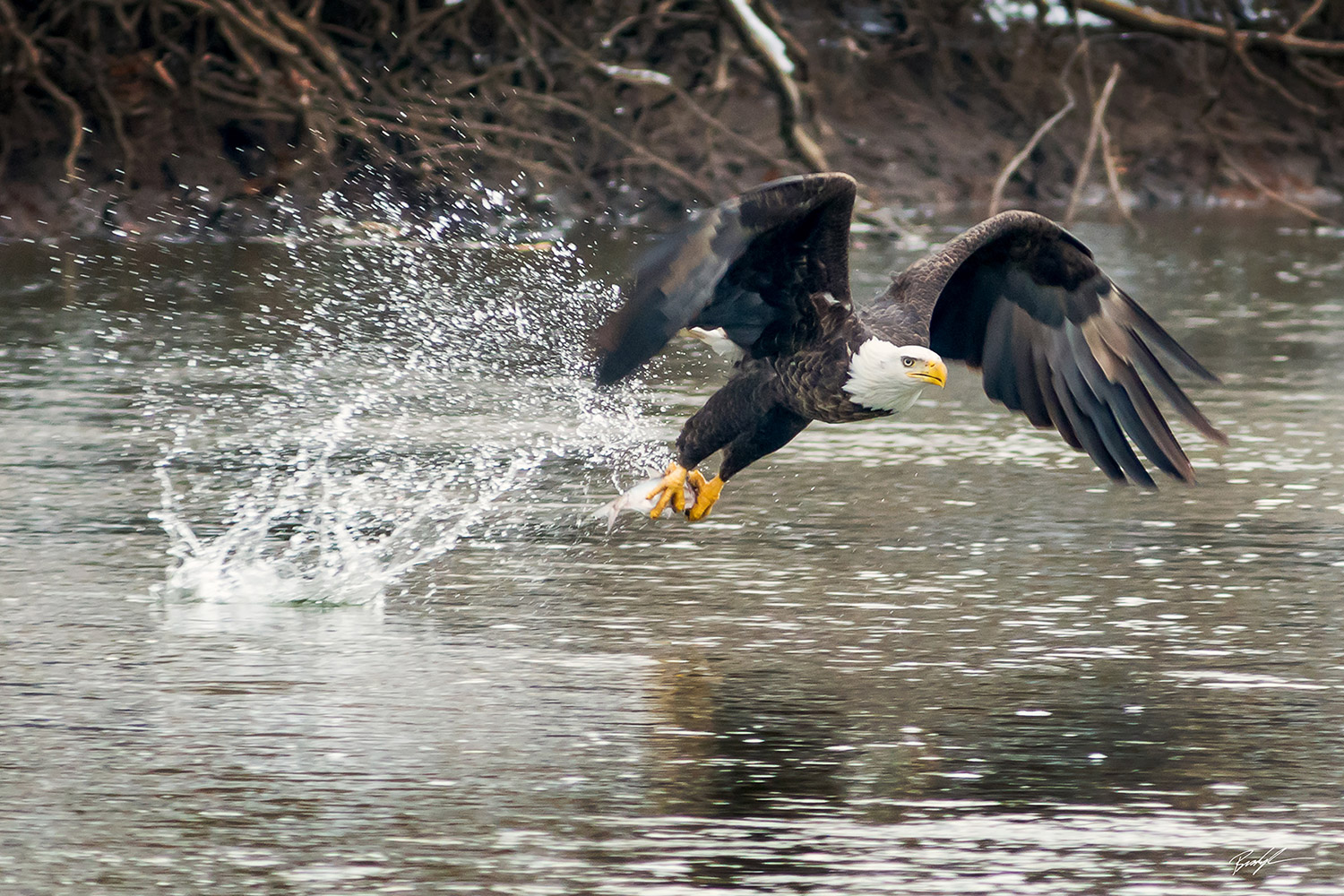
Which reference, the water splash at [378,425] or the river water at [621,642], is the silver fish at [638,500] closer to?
the river water at [621,642]

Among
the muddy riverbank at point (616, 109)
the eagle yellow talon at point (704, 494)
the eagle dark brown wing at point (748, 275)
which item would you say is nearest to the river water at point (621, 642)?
the eagle yellow talon at point (704, 494)

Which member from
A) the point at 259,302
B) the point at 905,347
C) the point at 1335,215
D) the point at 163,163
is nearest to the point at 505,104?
the point at 163,163

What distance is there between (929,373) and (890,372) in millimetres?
93

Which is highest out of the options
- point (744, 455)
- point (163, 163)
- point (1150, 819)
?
point (163, 163)

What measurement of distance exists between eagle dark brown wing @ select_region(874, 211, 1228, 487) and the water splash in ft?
4.15

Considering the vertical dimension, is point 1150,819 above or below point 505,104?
below

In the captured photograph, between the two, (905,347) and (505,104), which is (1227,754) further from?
(505,104)

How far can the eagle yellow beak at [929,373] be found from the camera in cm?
551

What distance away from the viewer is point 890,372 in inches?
218

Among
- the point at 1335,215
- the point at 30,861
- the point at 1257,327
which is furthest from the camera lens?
the point at 1335,215

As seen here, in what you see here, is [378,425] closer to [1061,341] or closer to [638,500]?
[638,500]

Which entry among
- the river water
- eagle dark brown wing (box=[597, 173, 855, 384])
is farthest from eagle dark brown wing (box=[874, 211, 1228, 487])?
eagle dark brown wing (box=[597, 173, 855, 384])

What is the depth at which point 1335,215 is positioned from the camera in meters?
16.1

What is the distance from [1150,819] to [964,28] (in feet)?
47.7
